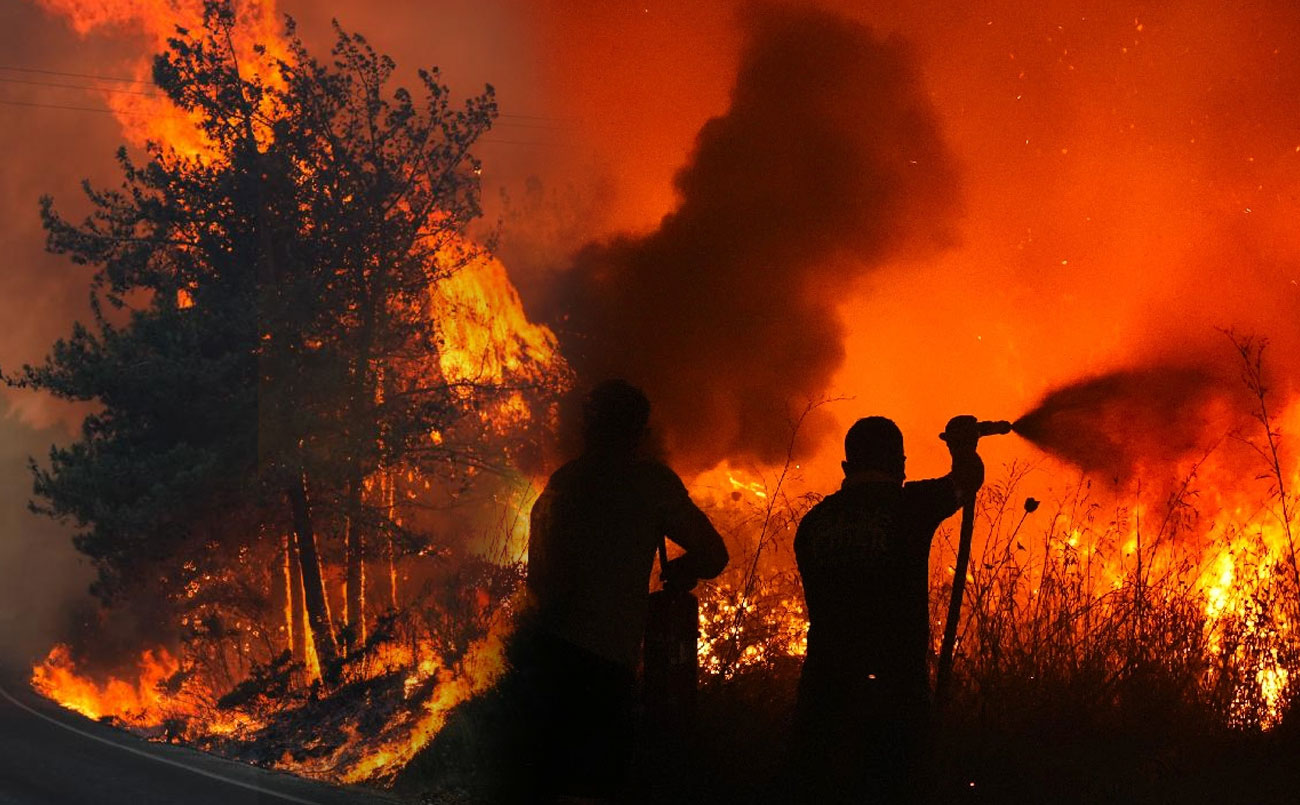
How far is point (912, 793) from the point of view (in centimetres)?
487

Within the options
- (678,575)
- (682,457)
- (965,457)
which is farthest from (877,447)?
(682,457)

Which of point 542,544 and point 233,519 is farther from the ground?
point 233,519

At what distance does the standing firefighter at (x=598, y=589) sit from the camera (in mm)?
4711

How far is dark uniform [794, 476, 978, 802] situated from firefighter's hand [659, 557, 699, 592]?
1.44 feet

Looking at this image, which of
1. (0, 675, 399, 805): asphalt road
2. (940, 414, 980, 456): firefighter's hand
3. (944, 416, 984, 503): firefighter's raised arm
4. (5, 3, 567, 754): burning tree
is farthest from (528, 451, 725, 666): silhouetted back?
(5, 3, 567, 754): burning tree

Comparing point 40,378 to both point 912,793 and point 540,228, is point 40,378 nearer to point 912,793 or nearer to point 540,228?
point 540,228

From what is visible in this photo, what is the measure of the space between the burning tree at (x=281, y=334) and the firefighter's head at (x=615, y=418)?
17.2 metres

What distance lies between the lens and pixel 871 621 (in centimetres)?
471

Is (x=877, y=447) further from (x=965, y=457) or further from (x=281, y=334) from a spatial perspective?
(x=281, y=334)

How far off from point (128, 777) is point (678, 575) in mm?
6696

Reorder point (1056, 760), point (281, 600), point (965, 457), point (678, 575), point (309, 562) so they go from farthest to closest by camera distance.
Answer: point (281, 600) → point (309, 562) → point (1056, 760) → point (965, 457) → point (678, 575)

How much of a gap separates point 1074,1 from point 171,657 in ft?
87.0

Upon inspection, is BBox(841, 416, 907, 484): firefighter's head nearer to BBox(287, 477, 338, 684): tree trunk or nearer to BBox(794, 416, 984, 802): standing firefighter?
BBox(794, 416, 984, 802): standing firefighter

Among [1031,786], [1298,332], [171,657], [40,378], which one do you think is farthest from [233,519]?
[1031,786]
